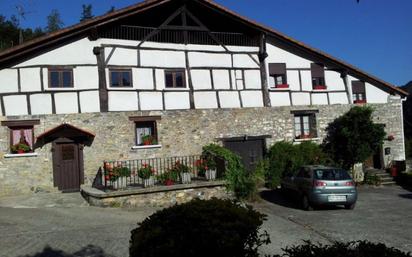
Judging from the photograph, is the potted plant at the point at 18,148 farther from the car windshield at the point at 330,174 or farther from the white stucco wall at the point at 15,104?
the car windshield at the point at 330,174

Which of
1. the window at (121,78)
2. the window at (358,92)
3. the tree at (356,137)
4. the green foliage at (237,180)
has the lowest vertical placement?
the green foliage at (237,180)

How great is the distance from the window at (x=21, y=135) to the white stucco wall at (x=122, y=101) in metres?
2.82

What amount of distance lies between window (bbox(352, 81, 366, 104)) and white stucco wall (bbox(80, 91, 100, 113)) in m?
12.8

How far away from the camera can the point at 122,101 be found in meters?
16.9

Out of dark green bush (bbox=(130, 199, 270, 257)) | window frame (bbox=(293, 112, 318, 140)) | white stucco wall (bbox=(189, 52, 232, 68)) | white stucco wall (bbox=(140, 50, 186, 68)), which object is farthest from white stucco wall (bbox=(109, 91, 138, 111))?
dark green bush (bbox=(130, 199, 270, 257))

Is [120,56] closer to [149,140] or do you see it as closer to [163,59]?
[163,59]

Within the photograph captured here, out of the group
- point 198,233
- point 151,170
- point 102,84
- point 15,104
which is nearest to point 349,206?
point 151,170

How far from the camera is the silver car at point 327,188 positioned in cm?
1345

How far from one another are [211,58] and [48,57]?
6728mm

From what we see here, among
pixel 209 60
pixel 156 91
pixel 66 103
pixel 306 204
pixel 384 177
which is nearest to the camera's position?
pixel 306 204

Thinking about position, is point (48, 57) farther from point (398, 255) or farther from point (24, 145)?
point (398, 255)

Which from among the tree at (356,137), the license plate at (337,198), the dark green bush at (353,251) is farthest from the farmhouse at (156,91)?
the dark green bush at (353,251)

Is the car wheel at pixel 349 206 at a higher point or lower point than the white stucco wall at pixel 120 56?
lower

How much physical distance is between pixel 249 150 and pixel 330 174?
19.0 feet
